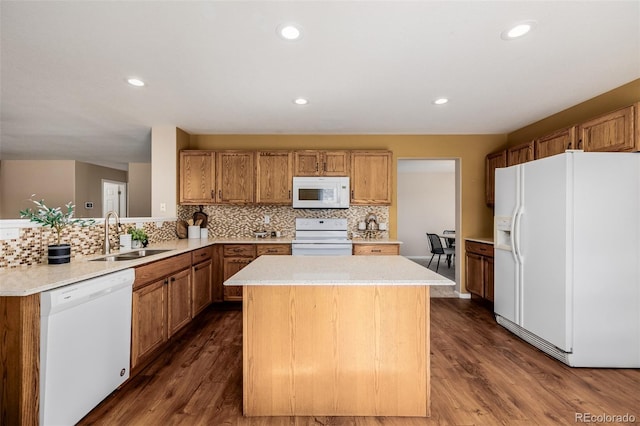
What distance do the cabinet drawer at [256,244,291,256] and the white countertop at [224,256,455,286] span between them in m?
1.49

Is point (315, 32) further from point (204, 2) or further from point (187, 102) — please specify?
point (187, 102)

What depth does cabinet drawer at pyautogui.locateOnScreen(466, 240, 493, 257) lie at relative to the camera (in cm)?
360

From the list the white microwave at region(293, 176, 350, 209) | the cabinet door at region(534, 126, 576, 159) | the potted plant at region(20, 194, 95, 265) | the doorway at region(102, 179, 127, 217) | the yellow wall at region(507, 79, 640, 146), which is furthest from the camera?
the doorway at region(102, 179, 127, 217)

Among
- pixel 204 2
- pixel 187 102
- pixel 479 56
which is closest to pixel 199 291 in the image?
pixel 187 102

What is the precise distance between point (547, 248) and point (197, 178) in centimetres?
420

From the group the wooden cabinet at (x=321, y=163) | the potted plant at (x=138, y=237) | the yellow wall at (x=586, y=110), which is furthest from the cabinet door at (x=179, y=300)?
the yellow wall at (x=586, y=110)

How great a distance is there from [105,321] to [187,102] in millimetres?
2267

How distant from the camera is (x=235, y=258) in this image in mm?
3803

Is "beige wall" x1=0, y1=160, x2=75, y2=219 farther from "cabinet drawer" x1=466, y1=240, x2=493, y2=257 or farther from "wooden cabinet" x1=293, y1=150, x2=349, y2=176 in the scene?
"cabinet drawer" x1=466, y1=240, x2=493, y2=257

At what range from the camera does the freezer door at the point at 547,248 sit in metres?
2.34

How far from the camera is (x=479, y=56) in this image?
7.00ft

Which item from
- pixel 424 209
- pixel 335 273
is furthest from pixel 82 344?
pixel 424 209

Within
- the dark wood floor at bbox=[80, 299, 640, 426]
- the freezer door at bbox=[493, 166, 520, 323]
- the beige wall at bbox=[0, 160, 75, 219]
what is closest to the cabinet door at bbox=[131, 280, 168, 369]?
the dark wood floor at bbox=[80, 299, 640, 426]

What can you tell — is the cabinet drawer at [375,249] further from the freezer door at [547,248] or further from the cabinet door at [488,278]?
the freezer door at [547,248]
